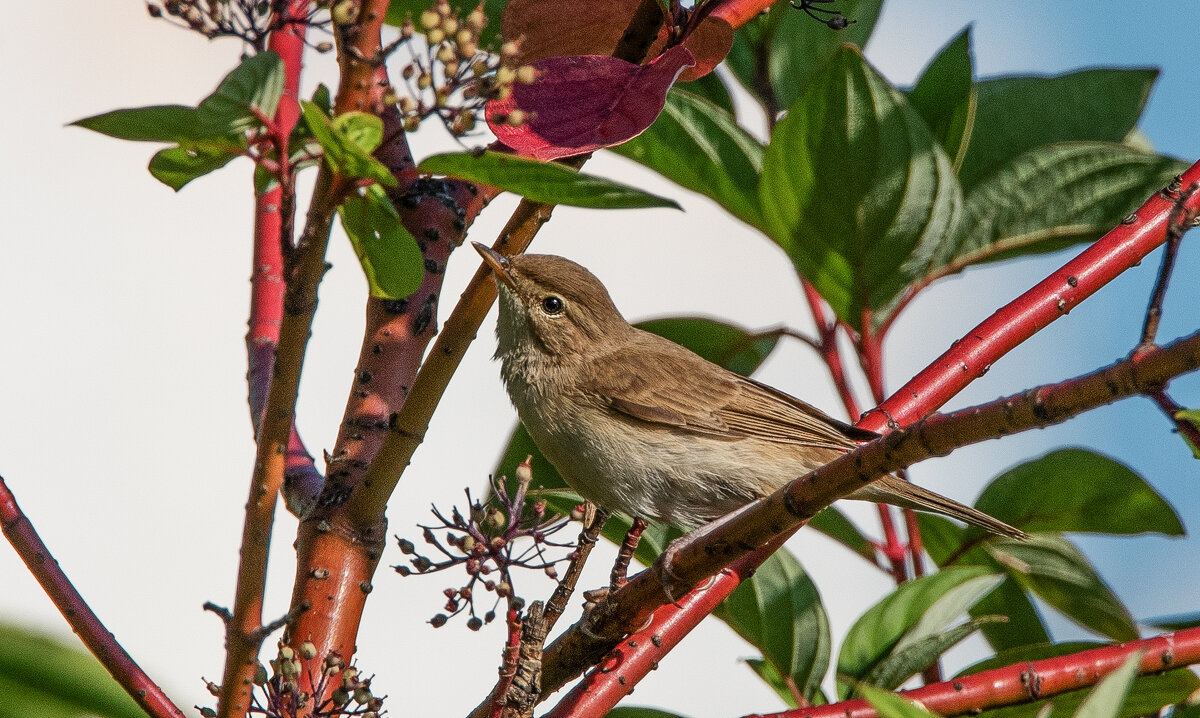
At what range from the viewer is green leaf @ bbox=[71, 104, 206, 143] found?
109cm

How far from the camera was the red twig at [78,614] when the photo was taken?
1.54m

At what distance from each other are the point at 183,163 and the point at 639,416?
200 cm

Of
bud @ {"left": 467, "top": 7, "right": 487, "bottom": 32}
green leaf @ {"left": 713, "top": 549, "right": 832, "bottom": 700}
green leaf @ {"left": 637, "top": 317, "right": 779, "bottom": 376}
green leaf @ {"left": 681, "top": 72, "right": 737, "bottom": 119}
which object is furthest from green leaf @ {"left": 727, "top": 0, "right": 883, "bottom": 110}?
bud @ {"left": 467, "top": 7, "right": 487, "bottom": 32}

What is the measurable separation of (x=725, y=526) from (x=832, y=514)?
45.3 inches

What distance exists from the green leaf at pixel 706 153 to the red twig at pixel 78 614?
4.64 feet

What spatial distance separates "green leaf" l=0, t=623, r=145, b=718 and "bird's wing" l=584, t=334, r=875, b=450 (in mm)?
1683

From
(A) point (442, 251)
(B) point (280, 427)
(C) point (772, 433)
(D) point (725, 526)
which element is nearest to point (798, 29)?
(C) point (772, 433)

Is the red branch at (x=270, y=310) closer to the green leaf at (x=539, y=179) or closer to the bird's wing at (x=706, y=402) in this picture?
the green leaf at (x=539, y=179)

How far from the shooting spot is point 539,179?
115cm

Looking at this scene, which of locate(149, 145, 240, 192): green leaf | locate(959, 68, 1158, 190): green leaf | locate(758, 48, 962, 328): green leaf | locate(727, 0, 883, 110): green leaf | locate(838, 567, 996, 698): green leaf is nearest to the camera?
locate(149, 145, 240, 192): green leaf

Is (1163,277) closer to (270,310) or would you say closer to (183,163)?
(183,163)

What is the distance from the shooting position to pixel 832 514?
2.66 m

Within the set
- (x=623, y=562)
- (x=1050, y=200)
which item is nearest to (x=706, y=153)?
(x=1050, y=200)

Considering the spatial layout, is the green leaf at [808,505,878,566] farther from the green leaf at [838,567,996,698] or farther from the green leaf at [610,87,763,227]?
the green leaf at [610,87,763,227]
